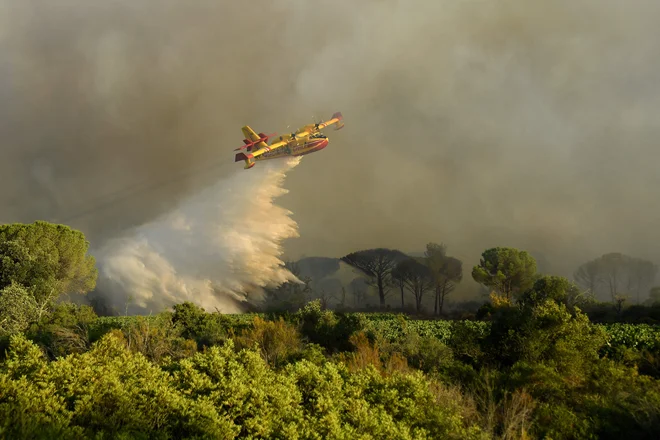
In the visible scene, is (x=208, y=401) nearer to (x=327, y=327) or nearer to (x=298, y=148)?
(x=327, y=327)

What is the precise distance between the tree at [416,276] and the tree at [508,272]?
69.3 ft

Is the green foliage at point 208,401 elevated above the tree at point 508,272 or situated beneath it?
situated beneath

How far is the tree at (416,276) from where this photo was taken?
4422 inches

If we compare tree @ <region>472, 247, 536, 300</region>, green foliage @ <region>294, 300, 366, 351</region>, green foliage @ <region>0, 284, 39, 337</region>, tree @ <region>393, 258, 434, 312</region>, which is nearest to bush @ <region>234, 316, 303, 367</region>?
green foliage @ <region>294, 300, 366, 351</region>

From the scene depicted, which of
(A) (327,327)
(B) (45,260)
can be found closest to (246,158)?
(B) (45,260)

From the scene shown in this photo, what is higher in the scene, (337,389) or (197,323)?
(197,323)

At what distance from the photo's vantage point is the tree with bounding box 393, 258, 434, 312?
11231cm

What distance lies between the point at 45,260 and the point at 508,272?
79.1 m

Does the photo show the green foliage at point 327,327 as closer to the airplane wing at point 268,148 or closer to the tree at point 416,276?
the airplane wing at point 268,148

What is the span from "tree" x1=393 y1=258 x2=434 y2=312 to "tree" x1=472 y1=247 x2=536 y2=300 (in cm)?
2114

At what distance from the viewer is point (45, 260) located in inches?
2206

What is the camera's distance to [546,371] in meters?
22.4

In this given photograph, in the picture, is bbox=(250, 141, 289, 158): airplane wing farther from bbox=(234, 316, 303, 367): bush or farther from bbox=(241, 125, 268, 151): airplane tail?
bbox=(234, 316, 303, 367): bush

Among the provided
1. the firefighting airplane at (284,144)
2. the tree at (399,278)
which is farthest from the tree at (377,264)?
the firefighting airplane at (284,144)
